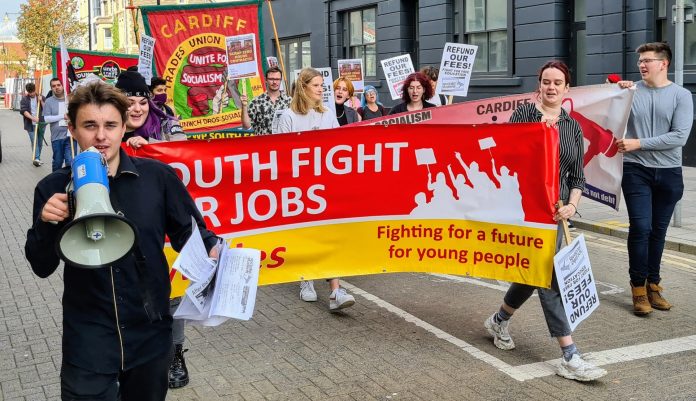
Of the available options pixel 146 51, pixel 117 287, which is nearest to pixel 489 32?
pixel 146 51

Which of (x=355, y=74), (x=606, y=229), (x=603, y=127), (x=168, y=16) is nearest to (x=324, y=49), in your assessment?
(x=355, y=74)

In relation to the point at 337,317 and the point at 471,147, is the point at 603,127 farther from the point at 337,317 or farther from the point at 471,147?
the point at 337,317

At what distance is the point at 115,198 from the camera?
10.0 ft

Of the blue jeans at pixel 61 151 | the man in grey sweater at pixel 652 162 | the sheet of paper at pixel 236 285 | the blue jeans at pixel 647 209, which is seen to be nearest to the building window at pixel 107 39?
the blue jeans at pixel 61 151

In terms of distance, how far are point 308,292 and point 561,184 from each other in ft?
8.52

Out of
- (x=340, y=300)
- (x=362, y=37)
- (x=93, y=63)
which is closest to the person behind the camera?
(x=340, y=300)

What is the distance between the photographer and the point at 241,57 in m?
11.2

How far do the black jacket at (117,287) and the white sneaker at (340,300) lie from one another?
139 inches

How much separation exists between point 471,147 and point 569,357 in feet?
4.88

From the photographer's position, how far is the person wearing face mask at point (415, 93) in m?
9.07

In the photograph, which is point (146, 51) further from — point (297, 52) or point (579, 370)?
point (297, 52)

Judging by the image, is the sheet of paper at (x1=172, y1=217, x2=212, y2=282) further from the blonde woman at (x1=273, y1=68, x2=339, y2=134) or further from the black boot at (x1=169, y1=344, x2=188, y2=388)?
the blonde woman at (x1=273, y1=68, x2=339, y2=134)

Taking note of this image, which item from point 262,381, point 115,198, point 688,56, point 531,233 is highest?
point 688,56

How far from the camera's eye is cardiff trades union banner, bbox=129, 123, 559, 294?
17.9 ft
